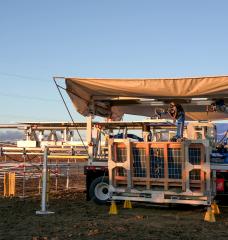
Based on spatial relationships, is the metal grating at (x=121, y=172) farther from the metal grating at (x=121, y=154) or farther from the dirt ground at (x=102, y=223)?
the dirt ground at (x=102, y=223)

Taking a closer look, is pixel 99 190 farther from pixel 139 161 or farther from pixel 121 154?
pixel 139 161

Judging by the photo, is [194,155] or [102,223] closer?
[102,223]

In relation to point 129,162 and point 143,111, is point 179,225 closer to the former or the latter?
point 129,162

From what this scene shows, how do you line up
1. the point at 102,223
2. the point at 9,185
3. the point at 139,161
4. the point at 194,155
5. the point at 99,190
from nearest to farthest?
the point at 102,223
the point at 194,155
the point at 139,161
the point at 99,190
the point at 9,185

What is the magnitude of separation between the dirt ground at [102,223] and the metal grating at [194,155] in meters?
1.36

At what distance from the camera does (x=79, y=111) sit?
13.8 m

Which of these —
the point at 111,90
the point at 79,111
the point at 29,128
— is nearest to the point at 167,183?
the point at 111,90

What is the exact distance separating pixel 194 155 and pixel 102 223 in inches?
115

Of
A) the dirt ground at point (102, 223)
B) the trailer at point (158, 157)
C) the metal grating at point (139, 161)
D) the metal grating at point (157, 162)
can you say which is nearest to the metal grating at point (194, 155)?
the trailer at point (158, 157)

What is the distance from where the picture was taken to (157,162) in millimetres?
11633

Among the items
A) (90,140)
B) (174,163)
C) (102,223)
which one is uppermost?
(90,140)

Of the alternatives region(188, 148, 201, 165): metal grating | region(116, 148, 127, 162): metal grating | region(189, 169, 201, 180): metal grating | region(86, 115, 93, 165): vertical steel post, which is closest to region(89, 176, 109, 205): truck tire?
region(86, 115, 93, 165): vertical steel post

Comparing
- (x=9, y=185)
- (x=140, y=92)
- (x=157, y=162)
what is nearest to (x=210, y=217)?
(x=157, y=162)

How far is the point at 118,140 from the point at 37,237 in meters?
4.24
